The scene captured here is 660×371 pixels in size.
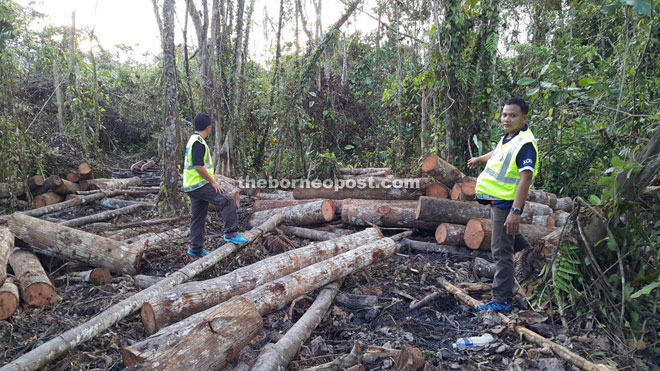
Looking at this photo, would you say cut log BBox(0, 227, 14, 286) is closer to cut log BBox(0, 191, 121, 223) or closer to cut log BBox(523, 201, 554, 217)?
cut log BBox(0, 191, 121, 223)

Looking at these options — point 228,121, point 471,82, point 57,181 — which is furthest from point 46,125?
point 471,82

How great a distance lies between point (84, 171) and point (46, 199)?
4.53 ft

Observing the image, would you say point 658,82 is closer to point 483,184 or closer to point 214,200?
point 483,184

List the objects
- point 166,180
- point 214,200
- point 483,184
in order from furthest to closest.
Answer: point 166,180 → point 214,200 → point 483,184

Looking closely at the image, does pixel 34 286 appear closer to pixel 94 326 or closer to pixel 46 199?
pixel 94 326

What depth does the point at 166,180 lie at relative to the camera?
7.24 m

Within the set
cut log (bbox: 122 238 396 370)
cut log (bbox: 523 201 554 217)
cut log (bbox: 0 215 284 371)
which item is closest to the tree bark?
cut log (bbox: 523 201 554 217)

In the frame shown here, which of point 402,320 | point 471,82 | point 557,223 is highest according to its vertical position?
point 471,82

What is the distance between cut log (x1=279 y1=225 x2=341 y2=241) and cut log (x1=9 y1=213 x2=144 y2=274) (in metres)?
2.51

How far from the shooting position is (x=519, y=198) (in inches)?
142

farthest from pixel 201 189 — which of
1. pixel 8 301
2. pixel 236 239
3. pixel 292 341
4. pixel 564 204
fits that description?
pixel 564 204

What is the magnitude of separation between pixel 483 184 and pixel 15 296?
4919 mm

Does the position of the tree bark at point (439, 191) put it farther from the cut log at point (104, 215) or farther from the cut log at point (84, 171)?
the cut log at point (84, 171)

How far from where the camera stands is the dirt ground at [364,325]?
3.10m
